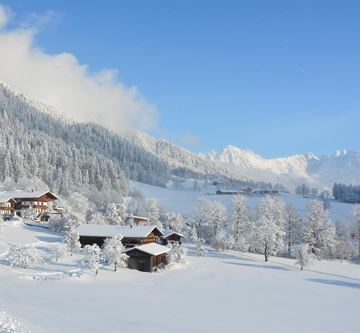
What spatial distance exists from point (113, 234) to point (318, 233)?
1761 inches

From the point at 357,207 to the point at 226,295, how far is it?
6529 centimetres

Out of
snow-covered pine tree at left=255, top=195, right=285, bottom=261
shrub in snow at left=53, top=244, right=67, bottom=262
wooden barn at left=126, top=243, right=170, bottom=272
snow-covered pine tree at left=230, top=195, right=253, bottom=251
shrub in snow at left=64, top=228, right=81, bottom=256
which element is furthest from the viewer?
snow-covered pine tree at left=230, top=195, right=253, bottom=251

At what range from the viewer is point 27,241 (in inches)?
3179

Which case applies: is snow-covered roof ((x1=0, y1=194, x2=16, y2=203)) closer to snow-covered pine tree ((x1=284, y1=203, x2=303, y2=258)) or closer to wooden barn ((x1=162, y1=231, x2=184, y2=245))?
wooden barn ((x1=162, y1=231, x2=184, y2=245))

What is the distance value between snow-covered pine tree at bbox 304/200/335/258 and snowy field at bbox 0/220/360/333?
18720 millimetres

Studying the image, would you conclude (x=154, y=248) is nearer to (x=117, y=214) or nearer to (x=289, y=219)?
(x=117, y=214)

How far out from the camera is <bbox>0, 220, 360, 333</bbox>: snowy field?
35.7m

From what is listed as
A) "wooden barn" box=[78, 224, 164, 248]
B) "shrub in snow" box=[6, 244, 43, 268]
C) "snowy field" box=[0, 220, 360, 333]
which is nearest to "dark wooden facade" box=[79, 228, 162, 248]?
"wooden barn" box=[78, 224, 164, 248]

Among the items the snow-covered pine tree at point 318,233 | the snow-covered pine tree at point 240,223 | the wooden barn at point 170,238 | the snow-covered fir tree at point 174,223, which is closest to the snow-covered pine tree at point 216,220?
the snow-covered pine tree at point 240,223

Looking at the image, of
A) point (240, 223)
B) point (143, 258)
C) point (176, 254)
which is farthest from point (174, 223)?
point (143, 258)

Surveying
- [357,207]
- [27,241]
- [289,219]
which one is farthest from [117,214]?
[357,207]

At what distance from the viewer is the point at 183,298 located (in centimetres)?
5044

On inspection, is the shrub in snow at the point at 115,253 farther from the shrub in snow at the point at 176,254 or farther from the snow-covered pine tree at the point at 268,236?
the snow-covered pine tree at the point at 268,236

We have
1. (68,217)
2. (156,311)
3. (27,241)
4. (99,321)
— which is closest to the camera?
(99,321)
